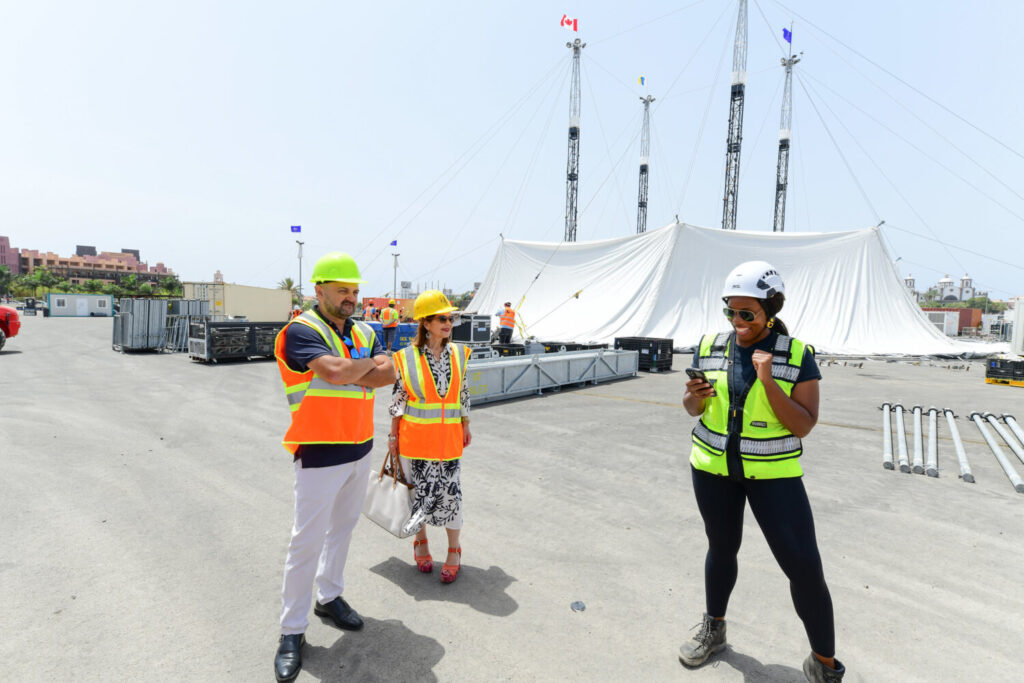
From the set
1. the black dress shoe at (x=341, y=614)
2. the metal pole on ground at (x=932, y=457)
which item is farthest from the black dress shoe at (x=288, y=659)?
the metal pole on ground at (x=932, y=457)

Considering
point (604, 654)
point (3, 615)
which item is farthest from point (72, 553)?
point (604, 654)

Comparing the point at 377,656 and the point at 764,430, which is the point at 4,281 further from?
the point at 764,430

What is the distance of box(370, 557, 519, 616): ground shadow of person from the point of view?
3279mm

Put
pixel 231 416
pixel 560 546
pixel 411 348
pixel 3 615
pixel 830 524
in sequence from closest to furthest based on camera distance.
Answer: pixel 3 615, pixel 411 348, pixel 560 546, pixel 830 524, pixel 231 416

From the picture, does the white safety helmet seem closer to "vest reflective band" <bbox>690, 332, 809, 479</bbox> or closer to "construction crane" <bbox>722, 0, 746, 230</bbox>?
"vest reflective band" <bbox>690, 332, 809, 479</bbox>

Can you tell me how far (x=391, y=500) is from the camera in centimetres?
346

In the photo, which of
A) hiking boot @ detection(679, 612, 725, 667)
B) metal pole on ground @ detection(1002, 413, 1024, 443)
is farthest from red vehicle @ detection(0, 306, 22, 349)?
metal pole on ground @ detection(1002, 413, 1024, 443)

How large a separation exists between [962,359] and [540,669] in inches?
1150

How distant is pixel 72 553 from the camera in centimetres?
378

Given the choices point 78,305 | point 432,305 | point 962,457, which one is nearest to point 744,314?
point 432,305

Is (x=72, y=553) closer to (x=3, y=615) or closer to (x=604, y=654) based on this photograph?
(x=3, y=615)

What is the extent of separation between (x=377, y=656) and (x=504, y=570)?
3.80 feet

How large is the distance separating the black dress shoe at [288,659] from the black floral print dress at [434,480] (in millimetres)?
936

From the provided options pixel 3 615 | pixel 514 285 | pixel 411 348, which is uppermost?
pixel 514 285
